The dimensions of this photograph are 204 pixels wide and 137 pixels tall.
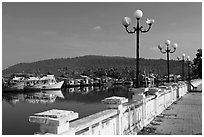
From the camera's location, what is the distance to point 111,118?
256 inches

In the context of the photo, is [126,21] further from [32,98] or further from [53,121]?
[32,98]

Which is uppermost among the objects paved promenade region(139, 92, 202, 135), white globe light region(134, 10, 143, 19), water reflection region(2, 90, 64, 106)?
white globe light region(134, 10, 143, 19)

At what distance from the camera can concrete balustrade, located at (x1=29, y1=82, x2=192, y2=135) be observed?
4.31m

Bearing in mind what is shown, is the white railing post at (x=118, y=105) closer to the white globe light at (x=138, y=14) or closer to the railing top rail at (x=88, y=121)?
the railing top rail at (x=88, y=121)

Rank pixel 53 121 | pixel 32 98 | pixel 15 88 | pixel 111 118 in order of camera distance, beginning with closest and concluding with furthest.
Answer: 1. pixel 53 121
2. pixel 111 118
3. pixel 32 98
4. pixel 15 88

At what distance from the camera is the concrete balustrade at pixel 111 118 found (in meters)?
4.31

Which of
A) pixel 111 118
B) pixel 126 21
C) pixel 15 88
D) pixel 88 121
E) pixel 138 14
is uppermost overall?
pixel 138 14

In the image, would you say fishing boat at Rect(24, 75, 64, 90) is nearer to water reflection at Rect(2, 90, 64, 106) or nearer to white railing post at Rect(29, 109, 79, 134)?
water reflection at Rect(2, 90, 64, 106)

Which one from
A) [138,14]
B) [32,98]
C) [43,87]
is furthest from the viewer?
[43,87]

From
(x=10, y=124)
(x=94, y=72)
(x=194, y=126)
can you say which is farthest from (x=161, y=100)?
(x=94, y=72)

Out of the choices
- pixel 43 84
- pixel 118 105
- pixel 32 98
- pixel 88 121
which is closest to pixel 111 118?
pixel 118 105

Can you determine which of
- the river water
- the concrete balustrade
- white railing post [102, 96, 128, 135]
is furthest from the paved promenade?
the river water

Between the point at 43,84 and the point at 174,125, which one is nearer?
the point at 174,125

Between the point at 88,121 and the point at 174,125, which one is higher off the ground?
the point at 88,121
